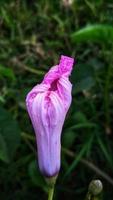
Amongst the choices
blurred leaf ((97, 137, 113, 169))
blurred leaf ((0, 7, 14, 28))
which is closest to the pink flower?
blurred leaf ((97, 137, 113, 169))

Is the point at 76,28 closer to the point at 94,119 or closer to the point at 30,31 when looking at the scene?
the point at 30,31

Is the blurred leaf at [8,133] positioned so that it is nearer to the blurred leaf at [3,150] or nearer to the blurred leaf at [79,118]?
the blurred leaf at [3,150]

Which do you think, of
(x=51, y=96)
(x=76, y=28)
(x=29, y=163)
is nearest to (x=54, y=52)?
(x=76, y=28)

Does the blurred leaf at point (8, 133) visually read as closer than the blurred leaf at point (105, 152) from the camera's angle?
Yes

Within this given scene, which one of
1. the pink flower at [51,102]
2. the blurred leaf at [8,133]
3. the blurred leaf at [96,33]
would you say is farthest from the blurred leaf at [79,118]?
the pink flower at [51,102]

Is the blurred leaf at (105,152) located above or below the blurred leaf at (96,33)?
below

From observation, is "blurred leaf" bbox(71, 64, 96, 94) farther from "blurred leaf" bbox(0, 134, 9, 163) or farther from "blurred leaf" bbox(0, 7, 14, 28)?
"blurred leaf" bbox(0, 7, 14, 28)
